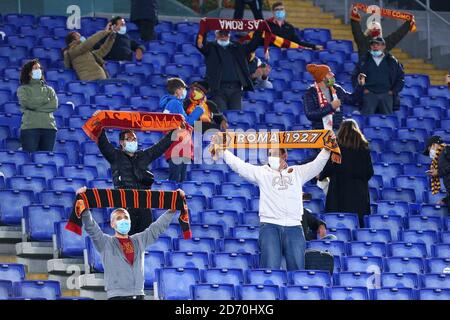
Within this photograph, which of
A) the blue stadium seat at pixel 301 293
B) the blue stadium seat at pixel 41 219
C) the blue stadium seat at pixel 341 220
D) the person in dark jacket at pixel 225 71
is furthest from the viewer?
the person in dark jacket at pixel 225 71

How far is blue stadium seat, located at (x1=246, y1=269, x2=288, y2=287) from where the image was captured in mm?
19859

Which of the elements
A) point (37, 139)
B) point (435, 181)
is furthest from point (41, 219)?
point (435, 181)

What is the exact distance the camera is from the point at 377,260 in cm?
2109

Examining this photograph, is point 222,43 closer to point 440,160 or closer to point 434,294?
point 440,160

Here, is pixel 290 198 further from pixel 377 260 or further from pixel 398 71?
pixel 398 71

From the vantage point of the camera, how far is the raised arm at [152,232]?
1922 centimetres

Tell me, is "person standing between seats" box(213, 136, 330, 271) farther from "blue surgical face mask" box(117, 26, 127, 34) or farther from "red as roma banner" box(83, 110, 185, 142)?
"blue surgical face mask" box(117, 26, 127, 34)

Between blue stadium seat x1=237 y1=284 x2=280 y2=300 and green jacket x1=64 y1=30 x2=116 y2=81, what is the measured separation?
23.4ft

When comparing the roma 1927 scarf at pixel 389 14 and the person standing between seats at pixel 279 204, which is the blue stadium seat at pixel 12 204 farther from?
the roma 1927 scarf at pixel 389 14

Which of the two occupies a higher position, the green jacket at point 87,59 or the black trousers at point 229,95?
the green jacket at point 87,59

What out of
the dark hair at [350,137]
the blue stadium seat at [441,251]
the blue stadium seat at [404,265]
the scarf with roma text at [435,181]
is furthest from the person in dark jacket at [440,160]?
the blue stadium seat at [404,265]

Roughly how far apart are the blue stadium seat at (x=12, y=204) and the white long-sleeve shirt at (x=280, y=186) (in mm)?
2241
